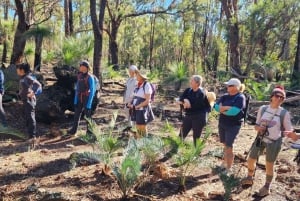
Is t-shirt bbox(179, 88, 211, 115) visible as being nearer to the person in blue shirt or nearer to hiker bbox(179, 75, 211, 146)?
hiker bbox(179, 75, 211, 146)

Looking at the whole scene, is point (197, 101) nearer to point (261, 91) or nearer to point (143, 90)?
point (143, 90)

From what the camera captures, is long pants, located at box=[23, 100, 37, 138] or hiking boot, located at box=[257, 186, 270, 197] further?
long pants, located at box=[23, 100, 37, 138]

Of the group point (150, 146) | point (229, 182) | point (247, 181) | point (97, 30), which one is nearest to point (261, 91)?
point (97, 30)

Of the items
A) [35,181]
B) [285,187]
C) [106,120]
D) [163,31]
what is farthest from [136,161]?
[163,31]

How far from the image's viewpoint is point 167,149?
717 cm

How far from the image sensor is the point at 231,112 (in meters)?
6.32

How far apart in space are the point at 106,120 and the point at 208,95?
4605 mm

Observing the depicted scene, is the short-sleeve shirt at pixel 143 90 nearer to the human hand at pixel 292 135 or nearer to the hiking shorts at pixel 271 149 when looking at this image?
the hiking shorts at pixel 271 149

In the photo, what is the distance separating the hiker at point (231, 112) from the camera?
634 centimetres

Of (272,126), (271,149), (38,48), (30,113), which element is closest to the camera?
(272,126)

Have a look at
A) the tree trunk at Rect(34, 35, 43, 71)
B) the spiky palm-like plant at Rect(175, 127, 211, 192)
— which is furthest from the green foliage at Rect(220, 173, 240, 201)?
the tree trunk at Rect(34, 35, 43, 71)

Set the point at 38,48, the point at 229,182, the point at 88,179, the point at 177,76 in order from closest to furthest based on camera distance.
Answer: the point at 229,182
the point at 88,179
the point at 38,48
the point at 177,76

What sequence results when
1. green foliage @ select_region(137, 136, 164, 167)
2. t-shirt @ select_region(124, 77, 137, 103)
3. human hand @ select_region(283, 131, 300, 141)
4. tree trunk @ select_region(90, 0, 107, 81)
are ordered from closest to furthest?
human hand @ select_region(283, 131, 300, 141), green foliage @ select_region(137, 136, 164, 167), t-shirt @ select_region(124, 77, 137, 103), tree trunk @ select_region(90, 0, 107, 81)

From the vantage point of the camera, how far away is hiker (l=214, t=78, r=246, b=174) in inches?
250
